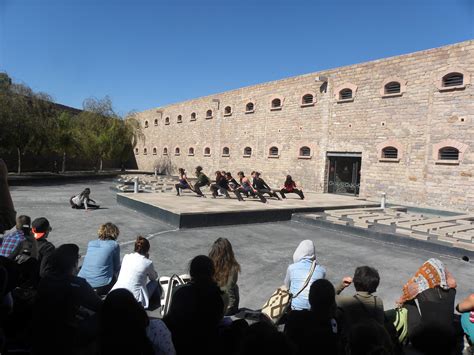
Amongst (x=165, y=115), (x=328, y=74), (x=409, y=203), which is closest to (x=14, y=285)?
(x=409, y=203)

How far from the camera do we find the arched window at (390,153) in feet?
51.1

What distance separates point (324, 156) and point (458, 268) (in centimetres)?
1212

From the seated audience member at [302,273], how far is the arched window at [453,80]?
1277cm

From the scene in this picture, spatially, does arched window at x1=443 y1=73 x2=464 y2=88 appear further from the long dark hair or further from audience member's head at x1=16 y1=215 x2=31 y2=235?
audience member's head at x1=16 y1=215 x2=31 y2=235

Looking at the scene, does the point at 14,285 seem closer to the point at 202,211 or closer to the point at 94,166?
the point at 202,211

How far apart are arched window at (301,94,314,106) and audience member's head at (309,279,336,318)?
17279 millimetres

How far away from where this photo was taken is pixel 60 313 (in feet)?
8.41

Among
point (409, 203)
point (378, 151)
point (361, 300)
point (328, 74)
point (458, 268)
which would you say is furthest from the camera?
point (328, 74)

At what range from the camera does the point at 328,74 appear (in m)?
18.2

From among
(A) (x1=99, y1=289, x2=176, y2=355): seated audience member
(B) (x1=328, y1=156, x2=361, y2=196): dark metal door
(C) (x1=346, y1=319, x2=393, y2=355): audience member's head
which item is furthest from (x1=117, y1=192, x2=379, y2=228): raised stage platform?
(C) (x1=346, y1=319, x2=393, y2=355): audience member's head

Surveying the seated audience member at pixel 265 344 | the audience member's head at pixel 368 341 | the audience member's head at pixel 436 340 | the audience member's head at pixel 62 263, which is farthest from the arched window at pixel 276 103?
the seated audience member at pixel 265 344

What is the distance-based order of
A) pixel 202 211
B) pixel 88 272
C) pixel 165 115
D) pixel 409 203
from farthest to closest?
pixel 165 115
pixel 409 203
pixel 202 211
pixel 88 272

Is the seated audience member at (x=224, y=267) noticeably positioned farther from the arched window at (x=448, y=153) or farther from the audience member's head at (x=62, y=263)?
the arched window at (x=448, y=153)

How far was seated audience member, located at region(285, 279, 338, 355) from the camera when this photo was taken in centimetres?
240
